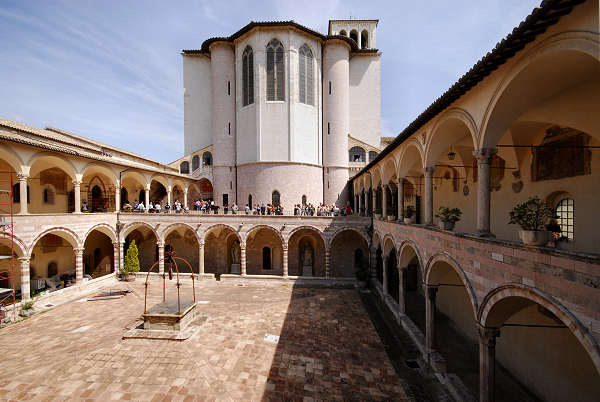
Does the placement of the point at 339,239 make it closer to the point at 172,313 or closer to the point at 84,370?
the point at 172,313

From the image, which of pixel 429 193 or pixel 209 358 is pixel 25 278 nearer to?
pixel 209 358

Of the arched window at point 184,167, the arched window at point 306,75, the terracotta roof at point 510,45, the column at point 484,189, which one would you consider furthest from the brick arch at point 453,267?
the arched window at point 184,167

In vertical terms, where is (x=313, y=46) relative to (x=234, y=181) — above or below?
above

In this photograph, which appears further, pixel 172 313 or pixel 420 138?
pixel 172 313

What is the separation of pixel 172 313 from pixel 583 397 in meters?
13.5

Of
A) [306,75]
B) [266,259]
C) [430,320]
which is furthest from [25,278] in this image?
[306,75]

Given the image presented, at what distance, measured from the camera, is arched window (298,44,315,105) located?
25.6 meters

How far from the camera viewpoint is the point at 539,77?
539cm

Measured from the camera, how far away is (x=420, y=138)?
10.3 metres

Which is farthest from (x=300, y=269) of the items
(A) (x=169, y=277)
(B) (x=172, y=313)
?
(B) (x=172, y=313)

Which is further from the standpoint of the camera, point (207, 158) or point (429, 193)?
point (207, 158)

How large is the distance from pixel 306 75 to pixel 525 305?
2501cm

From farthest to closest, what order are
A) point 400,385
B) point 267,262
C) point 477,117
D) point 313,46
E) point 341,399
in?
point 313,46 < point 267,262 < point 400,385 < point 341,399 < point 477,117

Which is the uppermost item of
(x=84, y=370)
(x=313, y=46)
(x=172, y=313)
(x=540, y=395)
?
(x=313, y=46)
